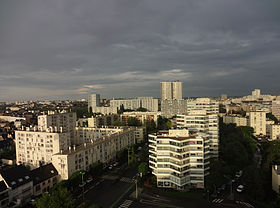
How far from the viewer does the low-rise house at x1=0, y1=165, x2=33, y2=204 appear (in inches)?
1271

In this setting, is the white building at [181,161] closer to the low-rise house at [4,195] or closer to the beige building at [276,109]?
the low-rise house at [4,195]

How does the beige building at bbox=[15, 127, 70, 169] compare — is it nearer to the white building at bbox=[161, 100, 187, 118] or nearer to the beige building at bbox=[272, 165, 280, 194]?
the beige building at bbox=[272, 165, 280, 194]

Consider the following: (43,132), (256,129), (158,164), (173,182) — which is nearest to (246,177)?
(173,182)

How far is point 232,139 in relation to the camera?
181 ft

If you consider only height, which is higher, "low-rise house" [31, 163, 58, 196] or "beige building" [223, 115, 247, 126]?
"beige building" [223, 115, 247, 126]

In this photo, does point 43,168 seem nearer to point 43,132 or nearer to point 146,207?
point 43,132

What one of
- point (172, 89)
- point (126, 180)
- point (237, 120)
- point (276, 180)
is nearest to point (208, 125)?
point (276, 180)

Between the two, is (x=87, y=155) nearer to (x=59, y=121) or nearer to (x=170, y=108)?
(x=59, y=121)

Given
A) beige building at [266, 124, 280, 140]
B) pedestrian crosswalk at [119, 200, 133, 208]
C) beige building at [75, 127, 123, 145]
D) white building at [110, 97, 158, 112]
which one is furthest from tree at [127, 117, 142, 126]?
white building at [110, 97, 158, 112]

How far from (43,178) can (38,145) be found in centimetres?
1637

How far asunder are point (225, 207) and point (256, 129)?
71.3 metres

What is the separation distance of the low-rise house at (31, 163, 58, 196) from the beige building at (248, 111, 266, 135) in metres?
83.4

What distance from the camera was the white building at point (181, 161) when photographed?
3672 cm

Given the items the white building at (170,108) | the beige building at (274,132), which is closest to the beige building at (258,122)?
the beige building at (274,132)
